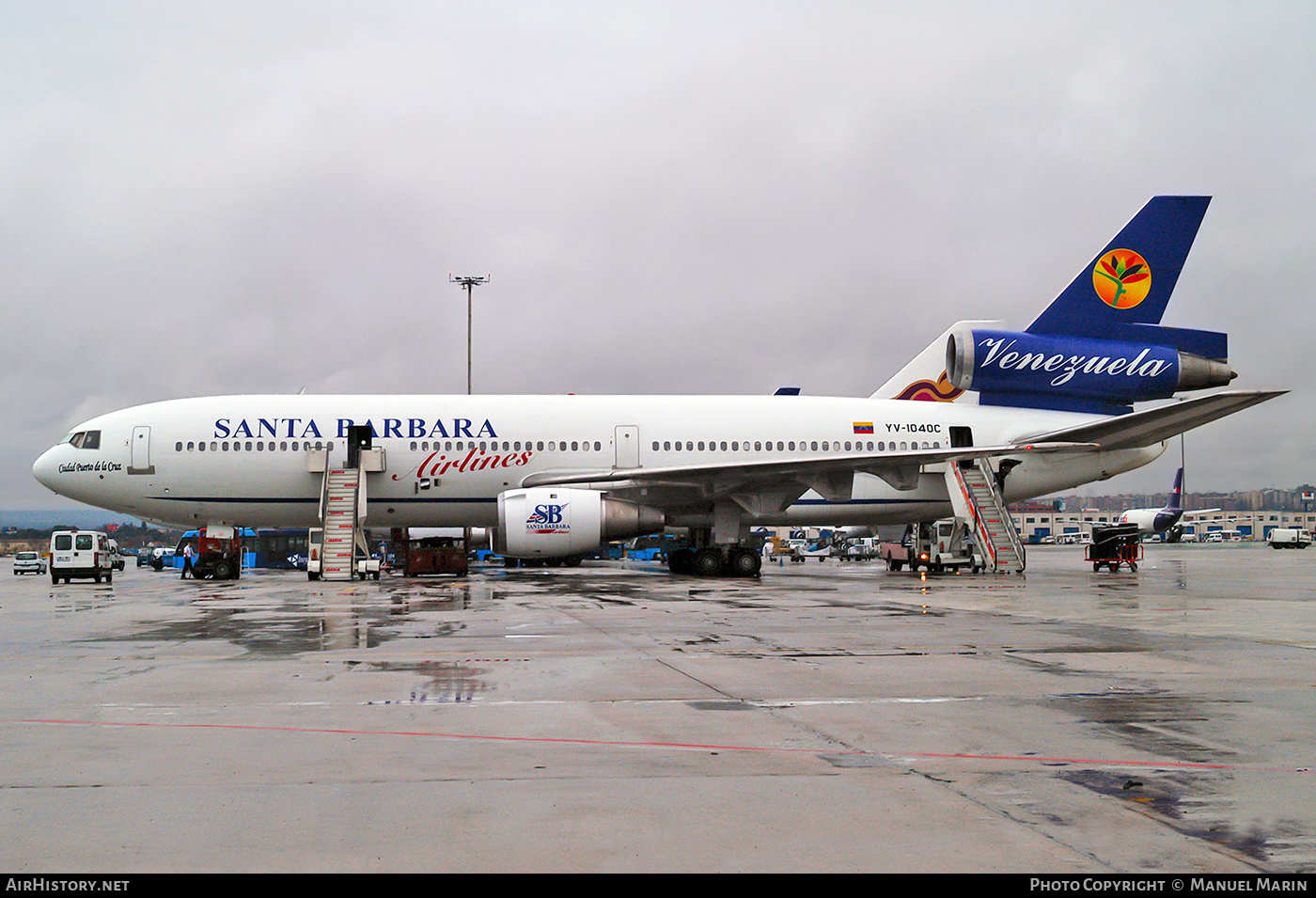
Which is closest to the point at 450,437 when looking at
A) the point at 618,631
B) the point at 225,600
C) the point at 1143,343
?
the point at 225,600

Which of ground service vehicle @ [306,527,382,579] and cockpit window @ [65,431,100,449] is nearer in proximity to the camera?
ground service vehicle @ [306,527,382,579]

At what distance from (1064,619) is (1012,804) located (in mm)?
8805

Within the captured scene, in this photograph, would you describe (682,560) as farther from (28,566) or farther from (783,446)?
(28,566)

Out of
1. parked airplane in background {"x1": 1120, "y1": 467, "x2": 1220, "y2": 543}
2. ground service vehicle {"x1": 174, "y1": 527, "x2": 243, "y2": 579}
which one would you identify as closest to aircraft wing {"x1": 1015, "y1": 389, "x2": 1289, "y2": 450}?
ground service vehicle {"x1": 174, "y1": 527, "x2": 243, "y2": 579}

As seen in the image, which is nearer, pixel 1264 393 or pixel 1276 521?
pixel 1264 393

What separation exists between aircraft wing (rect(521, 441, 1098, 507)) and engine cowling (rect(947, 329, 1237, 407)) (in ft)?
6.93

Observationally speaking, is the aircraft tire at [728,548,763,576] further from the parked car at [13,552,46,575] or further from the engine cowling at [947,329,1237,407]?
the parked car at [13,552,46,575]

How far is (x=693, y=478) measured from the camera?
874 inches

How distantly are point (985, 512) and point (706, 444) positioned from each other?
270 inches

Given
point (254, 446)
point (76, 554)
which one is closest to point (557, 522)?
point (254, 446)

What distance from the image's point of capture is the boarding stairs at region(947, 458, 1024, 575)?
23.7 metres

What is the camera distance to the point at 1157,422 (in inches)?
888
